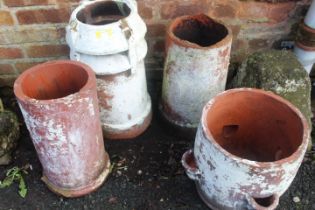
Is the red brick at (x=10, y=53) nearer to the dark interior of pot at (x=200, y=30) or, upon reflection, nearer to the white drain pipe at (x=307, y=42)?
the dark interior of pot at (x=200, y=30)

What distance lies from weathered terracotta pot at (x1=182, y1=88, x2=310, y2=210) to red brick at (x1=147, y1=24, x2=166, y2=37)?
66 centimetres

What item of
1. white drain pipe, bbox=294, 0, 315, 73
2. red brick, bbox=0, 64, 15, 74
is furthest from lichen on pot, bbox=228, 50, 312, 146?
red brick, bbox=0, 64, 15, 74

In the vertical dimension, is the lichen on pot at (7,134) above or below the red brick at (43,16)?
below

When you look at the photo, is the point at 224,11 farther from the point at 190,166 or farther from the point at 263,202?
the point at 263,202

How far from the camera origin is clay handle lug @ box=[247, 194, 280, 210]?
1.50 metres

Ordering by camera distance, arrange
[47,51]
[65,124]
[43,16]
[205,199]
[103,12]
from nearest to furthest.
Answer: [65,124] < [205,199] < [103,12] < [43,16] < [47,51]

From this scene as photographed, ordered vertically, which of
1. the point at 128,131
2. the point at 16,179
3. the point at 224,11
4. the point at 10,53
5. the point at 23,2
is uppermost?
the point at 23,2

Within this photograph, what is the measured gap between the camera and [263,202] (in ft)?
5.21

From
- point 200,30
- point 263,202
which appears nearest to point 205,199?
point 263,202

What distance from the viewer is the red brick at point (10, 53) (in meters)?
Answer: 2.21

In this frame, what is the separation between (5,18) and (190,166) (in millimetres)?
1298

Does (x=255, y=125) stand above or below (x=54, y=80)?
below

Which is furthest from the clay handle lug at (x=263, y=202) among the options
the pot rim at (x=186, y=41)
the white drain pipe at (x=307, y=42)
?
the white drain pipe at (x=307, y=42)

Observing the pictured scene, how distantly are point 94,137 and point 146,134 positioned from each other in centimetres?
50
